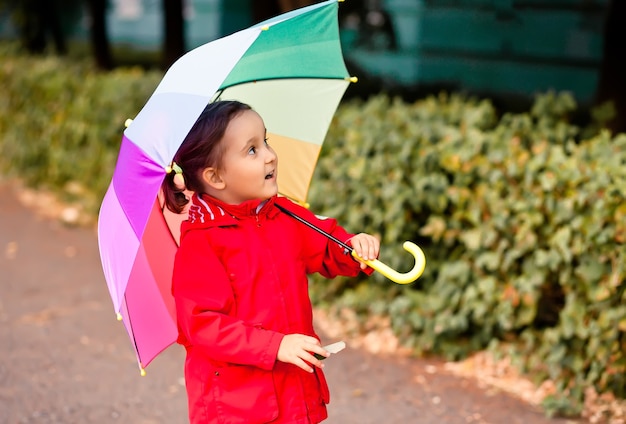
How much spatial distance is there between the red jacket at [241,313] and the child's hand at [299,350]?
28 millimetres

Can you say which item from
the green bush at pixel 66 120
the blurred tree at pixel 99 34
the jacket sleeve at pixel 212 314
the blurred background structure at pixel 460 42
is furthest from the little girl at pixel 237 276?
the blurred tree at pixel 99 34

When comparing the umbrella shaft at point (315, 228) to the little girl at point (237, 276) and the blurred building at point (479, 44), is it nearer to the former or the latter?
the little girl at point (237, 276)

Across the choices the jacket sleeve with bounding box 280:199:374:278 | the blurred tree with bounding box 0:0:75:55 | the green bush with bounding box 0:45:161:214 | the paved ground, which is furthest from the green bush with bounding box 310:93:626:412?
the blurred tree with bounding box 0:0:75:55

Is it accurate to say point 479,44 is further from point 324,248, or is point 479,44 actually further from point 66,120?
point 324,248

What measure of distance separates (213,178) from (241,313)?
1.33ft

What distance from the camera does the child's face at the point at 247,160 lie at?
94.1 inches

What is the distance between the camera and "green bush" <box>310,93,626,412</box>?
3.98 meters

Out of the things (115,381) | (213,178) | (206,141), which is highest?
(206,141)

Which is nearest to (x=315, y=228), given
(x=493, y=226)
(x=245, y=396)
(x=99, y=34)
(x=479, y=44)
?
(x=245, y=396)

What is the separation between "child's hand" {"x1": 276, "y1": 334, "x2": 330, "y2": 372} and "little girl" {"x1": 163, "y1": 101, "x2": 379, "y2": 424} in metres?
0.05

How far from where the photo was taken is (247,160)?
2396 mm

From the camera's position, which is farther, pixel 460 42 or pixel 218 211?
pixel 460 42

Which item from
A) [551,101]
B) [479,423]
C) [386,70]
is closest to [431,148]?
[551,101]

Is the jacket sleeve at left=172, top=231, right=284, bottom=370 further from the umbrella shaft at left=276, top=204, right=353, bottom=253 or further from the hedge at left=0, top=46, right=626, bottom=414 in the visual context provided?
the hedge at left=0, top=46, right=626, bottom=414
